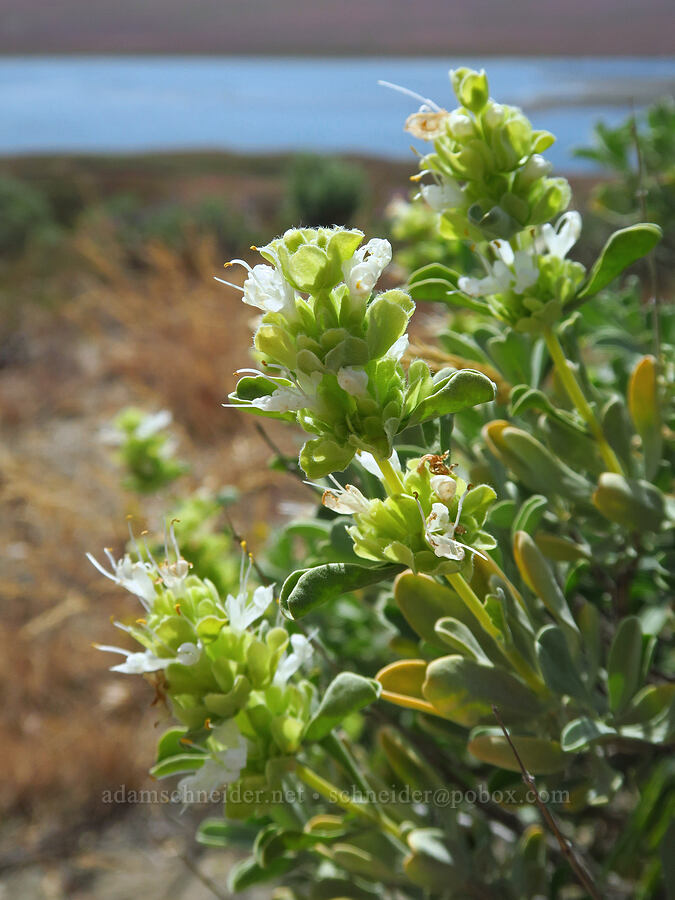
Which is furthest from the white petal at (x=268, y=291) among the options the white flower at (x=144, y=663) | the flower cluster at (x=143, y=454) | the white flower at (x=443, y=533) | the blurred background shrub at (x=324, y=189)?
the blurred background shrub at (x=324, y=189)

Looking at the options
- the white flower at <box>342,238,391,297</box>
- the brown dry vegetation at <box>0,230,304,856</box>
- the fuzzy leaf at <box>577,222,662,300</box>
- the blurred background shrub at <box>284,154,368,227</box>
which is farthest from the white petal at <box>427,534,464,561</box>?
the blurred background shrub at <box>284,154,368,227</box>

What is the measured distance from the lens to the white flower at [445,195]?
45 cm

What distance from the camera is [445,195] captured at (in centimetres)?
45

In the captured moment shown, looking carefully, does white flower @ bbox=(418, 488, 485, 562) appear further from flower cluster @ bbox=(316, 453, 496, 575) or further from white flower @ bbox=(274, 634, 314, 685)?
white flower @ bbox=(274, 634, 314, 685)

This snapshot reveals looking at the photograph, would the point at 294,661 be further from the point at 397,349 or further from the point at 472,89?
the point at 472,89

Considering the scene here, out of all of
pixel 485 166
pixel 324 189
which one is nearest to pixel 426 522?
pixel 485 166

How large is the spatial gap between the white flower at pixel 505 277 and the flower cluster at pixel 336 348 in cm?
12

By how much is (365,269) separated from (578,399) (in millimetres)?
212

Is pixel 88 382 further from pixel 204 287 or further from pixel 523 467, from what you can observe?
pixel 523 467

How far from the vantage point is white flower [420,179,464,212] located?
0.45 meters

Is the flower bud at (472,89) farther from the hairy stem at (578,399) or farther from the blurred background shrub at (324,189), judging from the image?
the blurred background shrub at (324,189)

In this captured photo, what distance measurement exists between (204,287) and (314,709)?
3.59m

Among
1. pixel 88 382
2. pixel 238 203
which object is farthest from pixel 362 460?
pixel 238 203

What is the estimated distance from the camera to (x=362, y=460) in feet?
1.25
